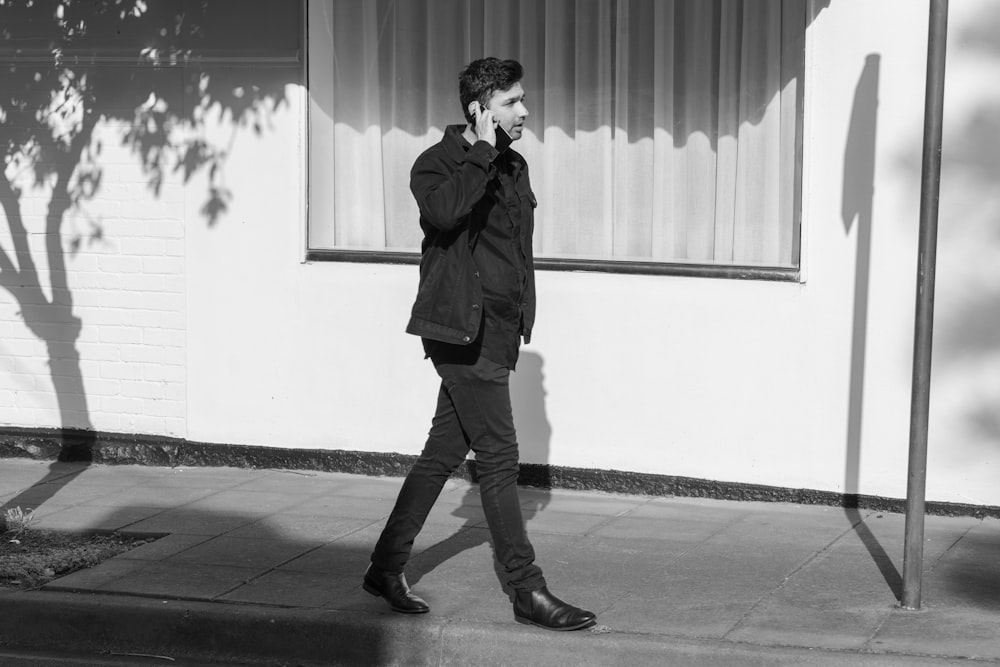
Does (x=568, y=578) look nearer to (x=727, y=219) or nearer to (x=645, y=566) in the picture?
(x=645, y=566)

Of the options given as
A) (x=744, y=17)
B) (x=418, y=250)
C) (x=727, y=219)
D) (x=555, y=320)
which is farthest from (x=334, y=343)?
(x=744, y=17)

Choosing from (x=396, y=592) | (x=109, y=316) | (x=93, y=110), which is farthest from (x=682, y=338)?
(x=93, y=110)

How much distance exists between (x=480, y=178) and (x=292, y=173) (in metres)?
3.33

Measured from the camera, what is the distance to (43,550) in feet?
22.0

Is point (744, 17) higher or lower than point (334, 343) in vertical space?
higher

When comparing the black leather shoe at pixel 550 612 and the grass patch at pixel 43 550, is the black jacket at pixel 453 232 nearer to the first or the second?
the black leather shoe at pixel 550 612

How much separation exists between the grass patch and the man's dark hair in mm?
2743

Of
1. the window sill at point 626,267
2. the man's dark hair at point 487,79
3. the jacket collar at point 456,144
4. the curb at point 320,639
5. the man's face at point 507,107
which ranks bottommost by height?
the curb at point 320,639

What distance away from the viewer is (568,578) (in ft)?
20.4

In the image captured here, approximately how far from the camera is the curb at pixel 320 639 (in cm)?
521

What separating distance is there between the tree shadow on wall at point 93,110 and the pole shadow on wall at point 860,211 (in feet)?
10.3

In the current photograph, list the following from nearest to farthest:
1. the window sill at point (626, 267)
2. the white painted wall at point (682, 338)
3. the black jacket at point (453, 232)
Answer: the black jacket at point (453, 232) < the white painted wall at point (682, 338) < the window sill at point (626, 267)

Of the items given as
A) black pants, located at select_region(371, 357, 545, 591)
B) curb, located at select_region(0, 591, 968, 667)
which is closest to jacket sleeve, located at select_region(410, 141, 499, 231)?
black pants, located at select_region(371, 357, 545, 591)

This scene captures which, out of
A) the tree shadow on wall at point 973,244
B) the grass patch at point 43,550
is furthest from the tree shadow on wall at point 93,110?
the tree shadow on wall at point 973,244
